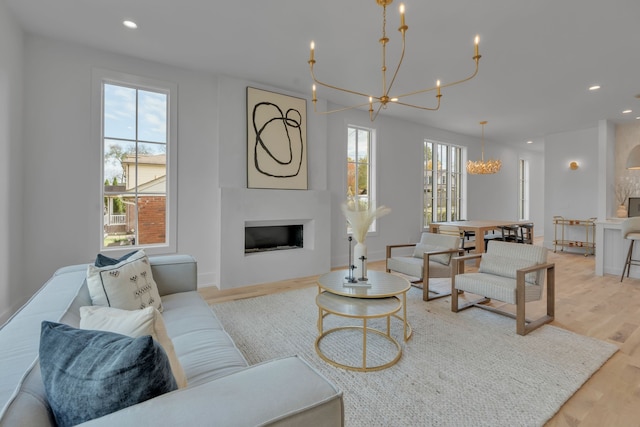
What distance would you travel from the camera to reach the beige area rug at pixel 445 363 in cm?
174

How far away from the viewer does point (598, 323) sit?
2.98m

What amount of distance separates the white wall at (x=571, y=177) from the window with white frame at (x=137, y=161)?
808 cm

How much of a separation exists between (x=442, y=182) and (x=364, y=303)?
5.69 metres

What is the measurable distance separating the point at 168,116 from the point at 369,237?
385 centimetres

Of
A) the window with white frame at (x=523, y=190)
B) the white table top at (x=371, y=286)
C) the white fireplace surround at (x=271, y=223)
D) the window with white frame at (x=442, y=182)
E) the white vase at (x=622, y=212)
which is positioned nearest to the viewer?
the white table top at (x=371, y=286)

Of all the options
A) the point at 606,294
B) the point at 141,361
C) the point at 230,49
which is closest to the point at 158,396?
the point at 141,361

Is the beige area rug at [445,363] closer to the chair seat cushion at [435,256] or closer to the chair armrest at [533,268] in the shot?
the chair armrest at [533,268]

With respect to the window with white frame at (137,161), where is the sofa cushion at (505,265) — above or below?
below

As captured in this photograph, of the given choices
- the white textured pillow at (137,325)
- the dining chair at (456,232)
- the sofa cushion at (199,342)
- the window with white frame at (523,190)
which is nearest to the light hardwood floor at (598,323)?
the dining chair at (456,232)

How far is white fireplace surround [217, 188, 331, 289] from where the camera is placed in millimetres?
4133

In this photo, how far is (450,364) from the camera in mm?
2207

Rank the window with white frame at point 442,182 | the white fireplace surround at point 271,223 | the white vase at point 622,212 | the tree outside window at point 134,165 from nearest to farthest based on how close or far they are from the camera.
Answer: the tree outside window at point 134,165
the white fireplace surround at point 271,223
the white vase at point 622,212
the window with white frame at point 442,182

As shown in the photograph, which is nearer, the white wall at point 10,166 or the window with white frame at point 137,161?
the white wall at point 10,166

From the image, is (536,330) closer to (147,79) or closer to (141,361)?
(141,361)
